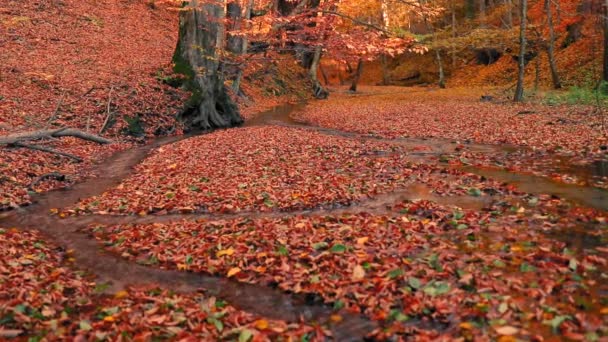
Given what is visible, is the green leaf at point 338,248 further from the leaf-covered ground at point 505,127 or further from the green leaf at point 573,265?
the leaf-covered ground at point 505,127

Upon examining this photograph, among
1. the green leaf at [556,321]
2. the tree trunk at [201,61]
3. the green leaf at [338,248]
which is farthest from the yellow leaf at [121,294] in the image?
the tree trunk at [201,61]

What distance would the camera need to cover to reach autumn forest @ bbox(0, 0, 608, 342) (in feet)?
15.7

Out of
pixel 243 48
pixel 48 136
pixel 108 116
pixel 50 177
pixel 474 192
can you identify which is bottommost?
pixel 50 177

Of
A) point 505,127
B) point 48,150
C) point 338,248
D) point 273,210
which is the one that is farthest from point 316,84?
point 338,248

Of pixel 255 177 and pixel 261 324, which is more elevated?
pixel 255 177

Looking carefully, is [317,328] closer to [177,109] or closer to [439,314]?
[439,314]

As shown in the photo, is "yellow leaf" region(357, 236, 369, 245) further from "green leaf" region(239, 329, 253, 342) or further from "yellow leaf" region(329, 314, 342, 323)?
"green leaf" region(239, 329, 253, 342)

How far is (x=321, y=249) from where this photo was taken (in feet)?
21.0

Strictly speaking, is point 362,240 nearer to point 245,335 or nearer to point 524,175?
point 245,335

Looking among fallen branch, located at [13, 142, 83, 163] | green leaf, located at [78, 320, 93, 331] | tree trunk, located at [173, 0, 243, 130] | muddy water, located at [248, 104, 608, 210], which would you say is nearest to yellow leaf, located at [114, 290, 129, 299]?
green leaf, located at [78, 320, 93, 331]

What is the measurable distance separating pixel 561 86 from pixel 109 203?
26867mm

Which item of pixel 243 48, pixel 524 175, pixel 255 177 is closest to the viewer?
pixel 524 175

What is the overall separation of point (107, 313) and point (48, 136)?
29.7 ft

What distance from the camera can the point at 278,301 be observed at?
526 centimetres
